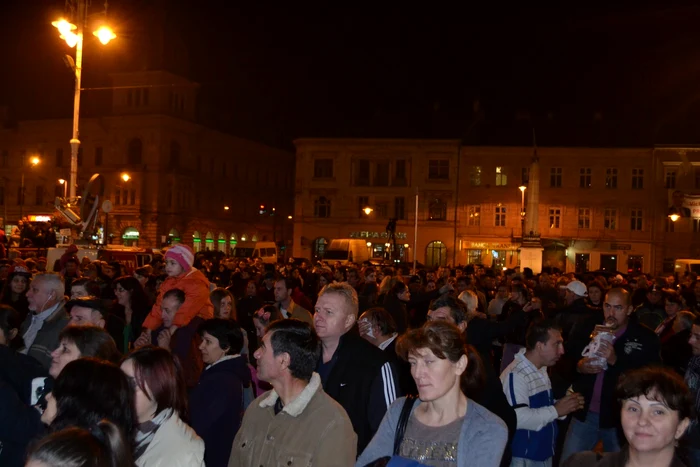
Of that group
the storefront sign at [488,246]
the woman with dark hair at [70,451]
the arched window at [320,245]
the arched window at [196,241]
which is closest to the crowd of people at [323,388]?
A: the woman with dark hair at [70,451]

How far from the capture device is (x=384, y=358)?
532 centimetres

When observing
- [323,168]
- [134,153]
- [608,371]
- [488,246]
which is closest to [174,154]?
[134,153]

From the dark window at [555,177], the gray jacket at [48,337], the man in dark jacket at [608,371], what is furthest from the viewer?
the dark window at [555,177]

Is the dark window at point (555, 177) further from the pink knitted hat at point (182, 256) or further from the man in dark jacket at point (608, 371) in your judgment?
the pink knitted hat at point (182, 256)

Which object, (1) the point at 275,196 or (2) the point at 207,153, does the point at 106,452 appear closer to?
(2) the point at 207,153

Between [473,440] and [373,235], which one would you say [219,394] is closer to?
[473,440]

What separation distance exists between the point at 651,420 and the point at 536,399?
256 centimetres

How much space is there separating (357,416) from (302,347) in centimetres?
110

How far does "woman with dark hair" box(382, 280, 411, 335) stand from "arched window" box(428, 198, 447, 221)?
48.9m

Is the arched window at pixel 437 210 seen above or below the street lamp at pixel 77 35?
below

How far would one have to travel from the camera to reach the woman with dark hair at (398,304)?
1095 centimetres

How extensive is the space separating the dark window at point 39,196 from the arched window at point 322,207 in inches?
1019

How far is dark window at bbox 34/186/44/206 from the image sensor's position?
69.1 meters

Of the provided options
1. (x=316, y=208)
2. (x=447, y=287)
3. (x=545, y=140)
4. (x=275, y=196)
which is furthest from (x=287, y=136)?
(x=447, y=287)
